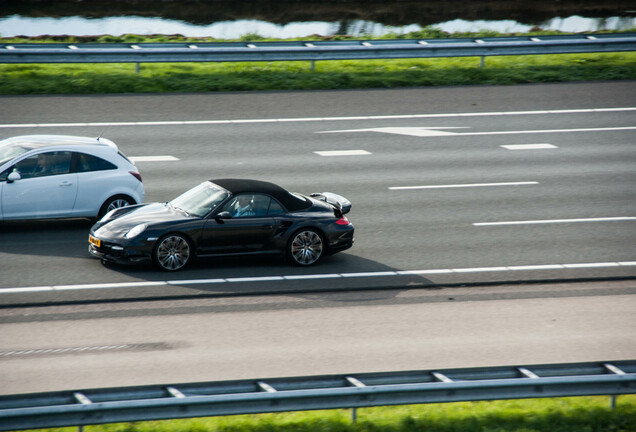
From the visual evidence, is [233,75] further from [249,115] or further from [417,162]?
[417,162]

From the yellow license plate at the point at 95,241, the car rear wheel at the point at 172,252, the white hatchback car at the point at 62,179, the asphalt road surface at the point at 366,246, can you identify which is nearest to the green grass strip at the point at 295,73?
the asphalt road surface at the point at 366,246

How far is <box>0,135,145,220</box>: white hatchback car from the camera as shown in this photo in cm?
1424

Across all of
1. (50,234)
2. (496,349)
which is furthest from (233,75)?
(496,349)

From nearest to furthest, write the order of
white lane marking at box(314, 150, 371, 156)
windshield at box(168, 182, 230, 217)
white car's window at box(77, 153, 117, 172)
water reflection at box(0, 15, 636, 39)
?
Result: windshield at box(168, 182, 230, 217), white car's window at box(77, 153, 117, 172), white lane marking at box(314, 150, 371, 156), water reflection at box(0, 15, 636, 39)

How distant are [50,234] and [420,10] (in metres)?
25.3

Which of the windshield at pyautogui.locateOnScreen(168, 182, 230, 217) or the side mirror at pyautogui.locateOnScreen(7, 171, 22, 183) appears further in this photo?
the side mirror at pyautogui.locateOnScreen(7, 171, 22, 183)

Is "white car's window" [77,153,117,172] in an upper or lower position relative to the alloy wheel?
upper

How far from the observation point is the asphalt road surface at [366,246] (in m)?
10.4

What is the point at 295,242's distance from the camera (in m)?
13.6

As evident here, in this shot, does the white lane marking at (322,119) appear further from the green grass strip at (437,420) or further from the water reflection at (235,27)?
the green grass strip at (437,420)

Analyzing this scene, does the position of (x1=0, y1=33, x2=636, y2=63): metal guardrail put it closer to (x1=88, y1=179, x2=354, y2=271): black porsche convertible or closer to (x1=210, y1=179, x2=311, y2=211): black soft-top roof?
(x1=88, y1=179, x2=354, y2=271): black porsche convertible

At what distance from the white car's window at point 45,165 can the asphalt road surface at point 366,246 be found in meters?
1.00

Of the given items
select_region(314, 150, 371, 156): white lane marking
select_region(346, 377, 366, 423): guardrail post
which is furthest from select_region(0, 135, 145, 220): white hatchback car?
select_region(346, 377, 366, 423): guardrail post

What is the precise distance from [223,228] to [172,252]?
0.84 m
